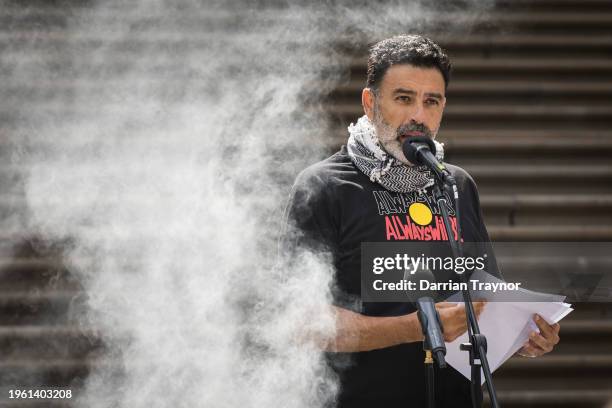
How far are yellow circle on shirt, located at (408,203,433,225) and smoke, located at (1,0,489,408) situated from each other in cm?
148

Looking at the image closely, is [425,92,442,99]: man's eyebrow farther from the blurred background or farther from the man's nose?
the blurred background

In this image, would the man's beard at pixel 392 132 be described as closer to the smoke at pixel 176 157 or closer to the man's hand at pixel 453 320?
the man's hand at pixel 453 320

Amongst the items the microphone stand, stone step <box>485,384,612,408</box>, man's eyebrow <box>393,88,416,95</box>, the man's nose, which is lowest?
the microphone stand

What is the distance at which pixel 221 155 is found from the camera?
12.2 ft

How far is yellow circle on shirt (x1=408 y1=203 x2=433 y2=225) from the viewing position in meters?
1.95

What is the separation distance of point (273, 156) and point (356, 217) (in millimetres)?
1943

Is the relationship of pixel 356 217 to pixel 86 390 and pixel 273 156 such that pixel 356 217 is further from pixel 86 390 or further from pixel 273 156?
pixel 86 390

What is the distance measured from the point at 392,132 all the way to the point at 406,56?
0.24 metres

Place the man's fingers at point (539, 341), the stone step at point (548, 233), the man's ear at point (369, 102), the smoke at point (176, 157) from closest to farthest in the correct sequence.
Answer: the man's fingers at point (539, 341), the man's ear at point (369, 102), the smoke at point (176, 157), the stone step at point (548, 233)

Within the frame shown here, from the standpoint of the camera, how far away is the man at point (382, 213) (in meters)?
1.86

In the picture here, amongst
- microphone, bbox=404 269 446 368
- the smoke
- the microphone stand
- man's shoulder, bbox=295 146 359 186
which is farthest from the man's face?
the smoke

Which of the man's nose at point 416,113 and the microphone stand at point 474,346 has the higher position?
the man's nose at point 416,113

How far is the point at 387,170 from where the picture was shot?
197cm

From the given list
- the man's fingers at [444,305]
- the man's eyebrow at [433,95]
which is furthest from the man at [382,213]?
the man's fingers at [444,305]
